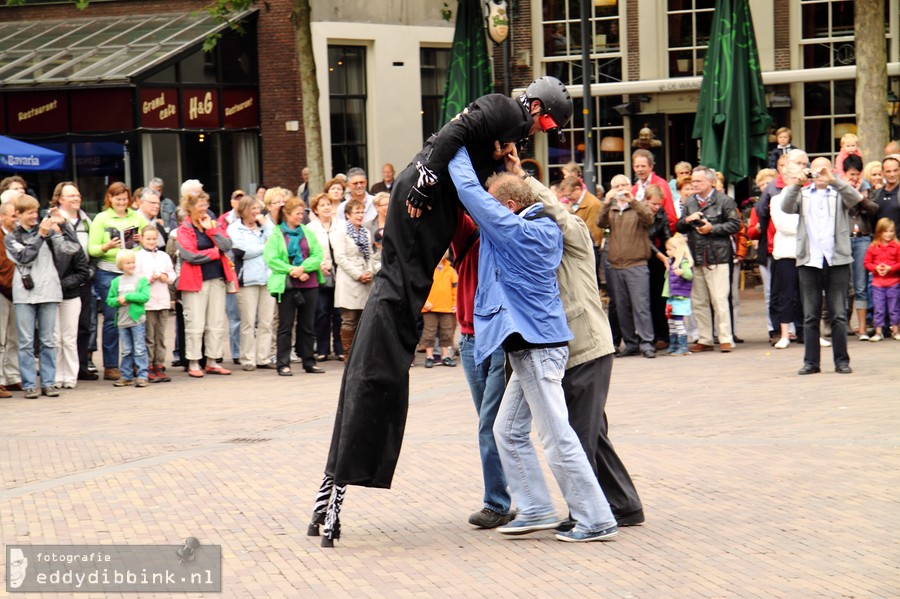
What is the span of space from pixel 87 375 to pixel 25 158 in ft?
26.7

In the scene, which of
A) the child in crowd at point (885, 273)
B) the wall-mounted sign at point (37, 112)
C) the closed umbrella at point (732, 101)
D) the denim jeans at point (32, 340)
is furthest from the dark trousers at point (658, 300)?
the wall-mounted sign at point (37, 112)

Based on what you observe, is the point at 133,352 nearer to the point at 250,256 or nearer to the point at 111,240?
the point at 111,240

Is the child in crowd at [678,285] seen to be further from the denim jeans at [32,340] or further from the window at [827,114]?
the window at [827,114]

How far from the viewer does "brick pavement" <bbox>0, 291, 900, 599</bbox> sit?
19.5 feet

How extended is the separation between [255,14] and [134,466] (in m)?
20.7

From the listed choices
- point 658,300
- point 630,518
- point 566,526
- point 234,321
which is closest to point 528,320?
point 566,526

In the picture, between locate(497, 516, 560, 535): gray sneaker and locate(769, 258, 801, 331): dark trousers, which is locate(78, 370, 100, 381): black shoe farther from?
locate(497, 516, 560, 535): gray sneaker

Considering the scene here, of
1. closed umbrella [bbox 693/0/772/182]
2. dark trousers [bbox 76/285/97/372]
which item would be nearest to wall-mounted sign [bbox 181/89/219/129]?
closed umbrella [bbox 693/0/772/182]

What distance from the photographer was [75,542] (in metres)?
6.68

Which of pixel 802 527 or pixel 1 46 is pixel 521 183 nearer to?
pixel 802 527

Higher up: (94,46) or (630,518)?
(94,46)

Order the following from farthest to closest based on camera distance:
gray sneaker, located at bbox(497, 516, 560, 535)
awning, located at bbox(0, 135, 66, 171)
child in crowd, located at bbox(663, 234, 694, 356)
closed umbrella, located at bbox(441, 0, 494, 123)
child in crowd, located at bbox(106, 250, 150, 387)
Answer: closed umbrella, located at bbox(441, 0, 494, 123) → awning, located at bbox(0, 135, 66, 171) → child in crowd, located at bbox(663, 234, 694, 356) → child in crowd, located at bbox(106, 250, 150, 387) → gray sneaker, located at bbox(497, 516, 560, 535)

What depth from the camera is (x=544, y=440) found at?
21.2 ft

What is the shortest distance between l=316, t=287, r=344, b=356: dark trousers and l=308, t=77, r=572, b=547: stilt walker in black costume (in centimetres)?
813
